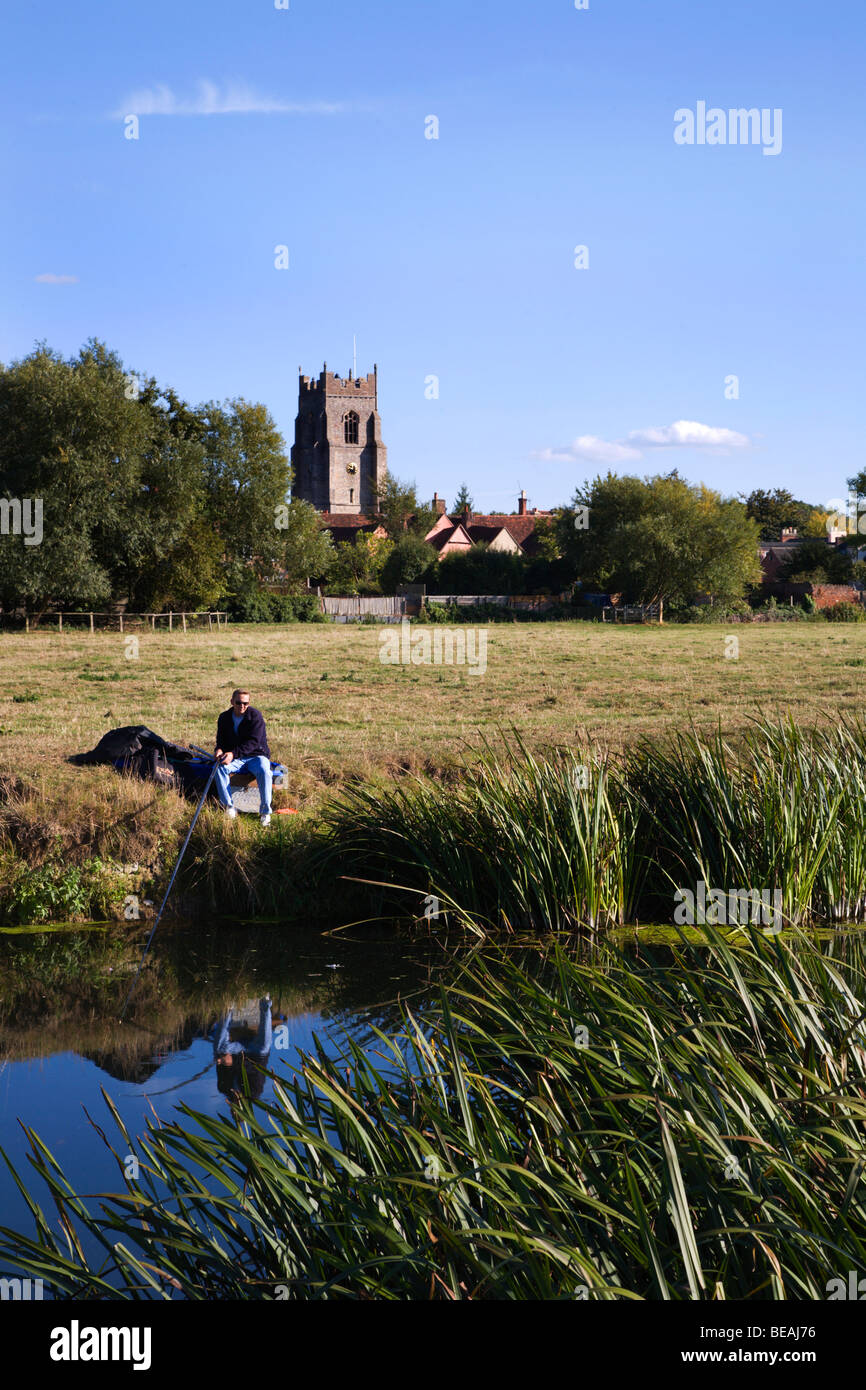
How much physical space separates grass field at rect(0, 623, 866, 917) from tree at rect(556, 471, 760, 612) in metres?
21.1

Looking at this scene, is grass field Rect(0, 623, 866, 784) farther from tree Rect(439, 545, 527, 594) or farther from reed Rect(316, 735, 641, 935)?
tree Rect(439, 545, 527, 594)

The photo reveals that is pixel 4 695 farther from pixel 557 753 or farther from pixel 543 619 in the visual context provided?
pixel 543 619

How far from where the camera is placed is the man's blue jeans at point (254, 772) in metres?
10.4

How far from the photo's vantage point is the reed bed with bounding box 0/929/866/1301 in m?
2.95

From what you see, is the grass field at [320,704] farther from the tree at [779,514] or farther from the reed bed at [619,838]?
the tree at [779,514]

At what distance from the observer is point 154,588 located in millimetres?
48000

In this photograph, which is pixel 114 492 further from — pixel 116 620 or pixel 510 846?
pixel 510 846

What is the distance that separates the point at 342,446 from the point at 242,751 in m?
119

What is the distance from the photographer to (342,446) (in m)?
127

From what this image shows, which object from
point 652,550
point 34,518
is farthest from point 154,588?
point 652,550

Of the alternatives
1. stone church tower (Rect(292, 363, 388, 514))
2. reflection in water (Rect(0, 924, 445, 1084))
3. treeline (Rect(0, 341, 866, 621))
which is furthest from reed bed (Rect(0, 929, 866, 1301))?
stone church tower (Rect(292, 363, 388, 514))
